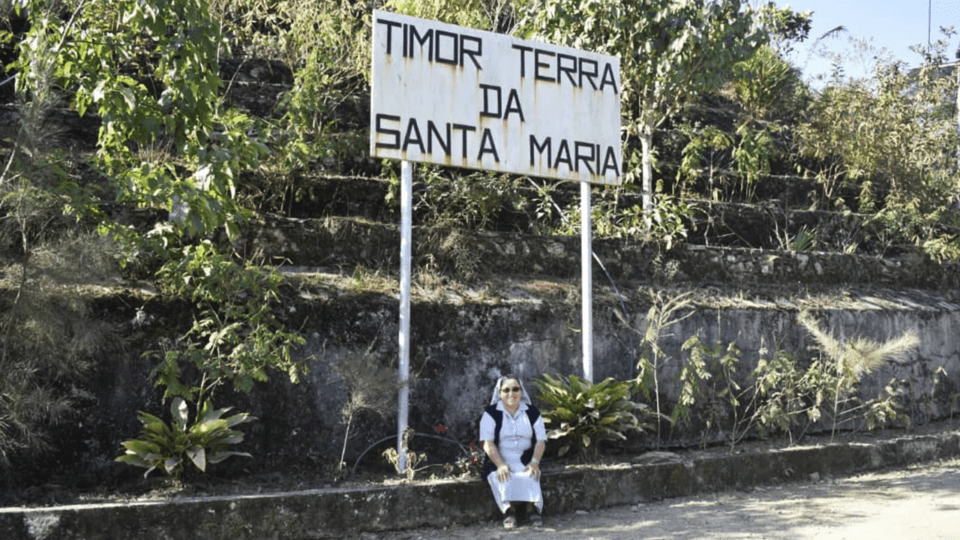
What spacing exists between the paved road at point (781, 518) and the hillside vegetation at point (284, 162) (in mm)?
1933

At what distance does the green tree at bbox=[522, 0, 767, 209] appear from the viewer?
8.55m

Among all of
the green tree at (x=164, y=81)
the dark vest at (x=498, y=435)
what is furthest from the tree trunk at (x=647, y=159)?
the green tree at (x=164, y=81)

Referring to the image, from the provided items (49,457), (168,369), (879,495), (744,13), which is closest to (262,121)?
(168,369)

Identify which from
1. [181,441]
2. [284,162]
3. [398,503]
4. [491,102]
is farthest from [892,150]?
[181,441]

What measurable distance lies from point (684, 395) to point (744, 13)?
414cm

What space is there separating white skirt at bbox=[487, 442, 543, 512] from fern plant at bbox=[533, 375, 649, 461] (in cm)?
78

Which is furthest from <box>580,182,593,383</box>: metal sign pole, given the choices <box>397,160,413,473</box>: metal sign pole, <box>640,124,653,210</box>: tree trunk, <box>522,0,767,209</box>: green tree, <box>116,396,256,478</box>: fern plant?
<box>116,396,256,478</box>: fern plant

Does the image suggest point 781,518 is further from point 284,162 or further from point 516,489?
point 284,162

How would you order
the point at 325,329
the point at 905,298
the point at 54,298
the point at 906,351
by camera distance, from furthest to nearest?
1. the point at 905,298
2. the point at 906,351
3. the point at 325,329
4. the point at 54,298

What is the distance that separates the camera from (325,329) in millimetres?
6180

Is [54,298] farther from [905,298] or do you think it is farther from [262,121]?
[905,298]

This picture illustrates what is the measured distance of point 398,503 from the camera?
5445 mm

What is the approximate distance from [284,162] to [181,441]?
2.93 m

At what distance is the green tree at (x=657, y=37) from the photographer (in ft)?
28.0
